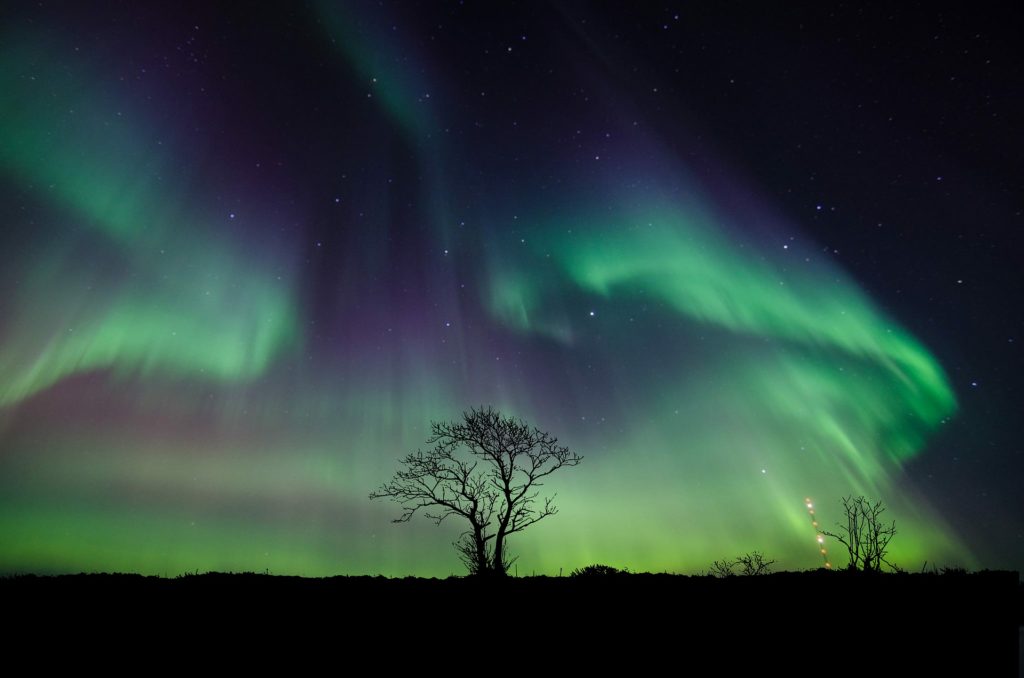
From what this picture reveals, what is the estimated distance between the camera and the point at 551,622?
8.48 meters

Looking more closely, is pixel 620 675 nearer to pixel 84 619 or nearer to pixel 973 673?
pixel 973 673

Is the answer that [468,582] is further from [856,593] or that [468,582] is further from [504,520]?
[504,520]

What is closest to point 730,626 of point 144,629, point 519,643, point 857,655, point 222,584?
point 857,655

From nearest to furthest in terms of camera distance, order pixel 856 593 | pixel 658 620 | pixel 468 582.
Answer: pixel 658 620
pixel 856 593
pixel 468 582

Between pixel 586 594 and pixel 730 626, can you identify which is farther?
pixel 586 594

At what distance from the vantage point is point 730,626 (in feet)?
26.7

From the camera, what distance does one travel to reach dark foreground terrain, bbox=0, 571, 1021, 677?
6.91 m

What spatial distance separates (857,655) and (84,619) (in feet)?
39.2

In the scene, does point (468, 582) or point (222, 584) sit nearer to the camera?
point (222, 584)

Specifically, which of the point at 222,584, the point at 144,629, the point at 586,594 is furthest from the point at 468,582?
the point at 144,629

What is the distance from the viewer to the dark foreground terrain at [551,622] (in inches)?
272

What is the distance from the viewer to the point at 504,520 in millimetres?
27266

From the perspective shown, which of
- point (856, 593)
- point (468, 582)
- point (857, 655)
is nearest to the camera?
point (857, 655)

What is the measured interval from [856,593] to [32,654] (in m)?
14.0
